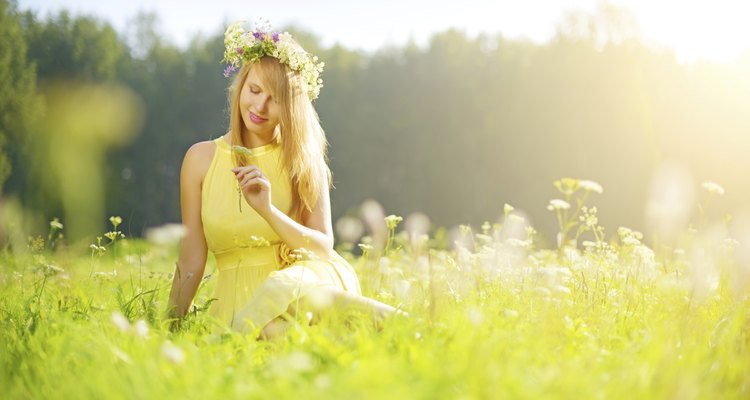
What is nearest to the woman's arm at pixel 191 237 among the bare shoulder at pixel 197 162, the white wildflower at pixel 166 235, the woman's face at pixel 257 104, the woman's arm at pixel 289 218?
the bare shoulder at pixel 197 162

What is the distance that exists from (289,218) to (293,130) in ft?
1.88

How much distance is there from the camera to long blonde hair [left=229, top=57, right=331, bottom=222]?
12.3ft

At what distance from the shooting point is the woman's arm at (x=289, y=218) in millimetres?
3113

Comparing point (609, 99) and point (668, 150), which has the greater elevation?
point (609, 99)

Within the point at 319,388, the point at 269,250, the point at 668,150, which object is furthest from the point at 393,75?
the point at 319,388

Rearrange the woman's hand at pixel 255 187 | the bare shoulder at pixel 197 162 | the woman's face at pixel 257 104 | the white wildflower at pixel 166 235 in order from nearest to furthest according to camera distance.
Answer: the woman's hand at pixel 255 187
the white wildflower at pixel 166 235
the woman's face at pixel 257 104
the bare shoulder at pixel 197 162

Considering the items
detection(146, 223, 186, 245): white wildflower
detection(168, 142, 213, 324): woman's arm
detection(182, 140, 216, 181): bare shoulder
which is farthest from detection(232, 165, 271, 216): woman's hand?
detection(182, 140, 216, 181): bare shoulder

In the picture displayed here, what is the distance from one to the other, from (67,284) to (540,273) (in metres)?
2.43

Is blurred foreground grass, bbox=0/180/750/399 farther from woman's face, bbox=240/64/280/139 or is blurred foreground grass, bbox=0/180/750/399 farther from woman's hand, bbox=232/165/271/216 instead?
woman's face, bbox=240/64/280/139

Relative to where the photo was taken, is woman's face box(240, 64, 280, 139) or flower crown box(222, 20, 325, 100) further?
flower crown box(222, 20, 325, 100)

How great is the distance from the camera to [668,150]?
83.7 feet

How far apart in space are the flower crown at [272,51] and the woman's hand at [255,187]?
82 cm

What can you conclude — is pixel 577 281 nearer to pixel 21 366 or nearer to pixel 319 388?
pixel 319 388

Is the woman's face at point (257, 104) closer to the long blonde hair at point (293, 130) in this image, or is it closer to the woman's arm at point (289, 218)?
the long blonde hair at point (293, 130)
